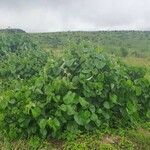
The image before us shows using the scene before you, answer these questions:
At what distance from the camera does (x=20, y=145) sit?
20.6ft

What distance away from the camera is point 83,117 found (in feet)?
20.7

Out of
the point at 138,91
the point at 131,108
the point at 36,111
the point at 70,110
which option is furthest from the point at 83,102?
the point at 138,91

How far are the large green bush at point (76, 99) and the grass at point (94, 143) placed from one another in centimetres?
12

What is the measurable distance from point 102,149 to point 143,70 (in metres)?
2.12

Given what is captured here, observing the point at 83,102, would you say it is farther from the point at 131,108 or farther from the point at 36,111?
the point at 131,108

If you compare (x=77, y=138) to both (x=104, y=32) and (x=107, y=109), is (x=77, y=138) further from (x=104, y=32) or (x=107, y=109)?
(x=104, y=32)

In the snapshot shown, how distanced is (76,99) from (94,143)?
0.69 meters

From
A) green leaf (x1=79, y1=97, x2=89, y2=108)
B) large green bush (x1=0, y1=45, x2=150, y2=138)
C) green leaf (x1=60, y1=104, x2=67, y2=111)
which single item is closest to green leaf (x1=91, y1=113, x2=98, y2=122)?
large green bush (x1=0, y1=45, x2=150, y2=138)

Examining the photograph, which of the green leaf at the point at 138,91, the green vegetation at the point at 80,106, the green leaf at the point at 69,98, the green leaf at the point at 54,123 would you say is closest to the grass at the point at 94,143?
the green vegetation at the point at 80,106

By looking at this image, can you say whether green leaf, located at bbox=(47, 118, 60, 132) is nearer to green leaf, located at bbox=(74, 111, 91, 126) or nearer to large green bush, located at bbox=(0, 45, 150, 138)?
large green bush, located at bbox=(0, 45, 150, 138)

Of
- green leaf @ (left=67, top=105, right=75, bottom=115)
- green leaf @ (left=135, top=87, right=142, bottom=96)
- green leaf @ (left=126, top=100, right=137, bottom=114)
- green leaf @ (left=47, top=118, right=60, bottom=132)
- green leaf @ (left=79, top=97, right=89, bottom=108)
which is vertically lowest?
green leaf @ (left=47, top=118, right=60, bottom=132)

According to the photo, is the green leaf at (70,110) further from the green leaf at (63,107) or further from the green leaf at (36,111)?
the green leaf at (36,111)

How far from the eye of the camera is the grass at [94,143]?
6102 mm

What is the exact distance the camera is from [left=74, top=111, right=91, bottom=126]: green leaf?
627cm
